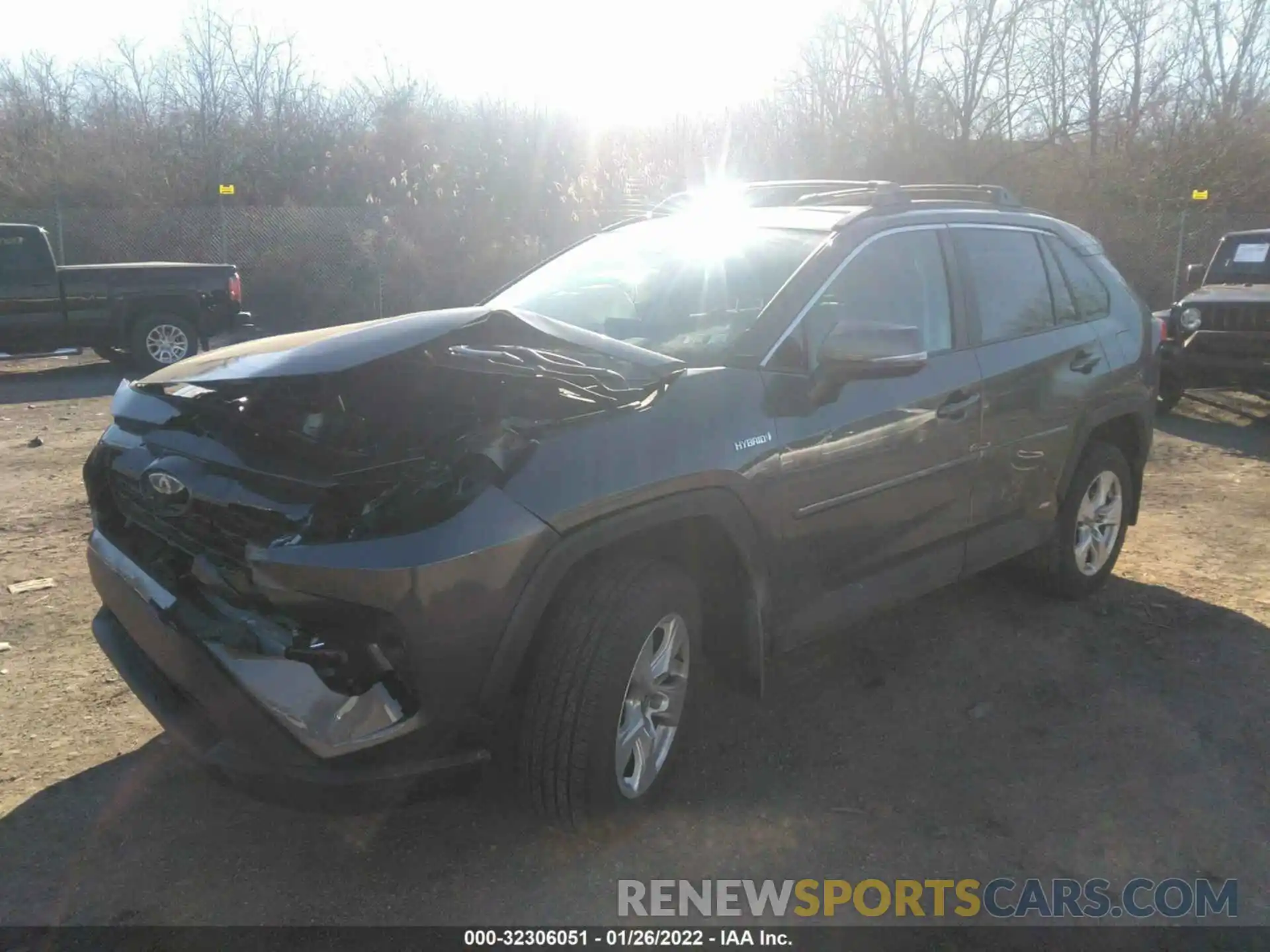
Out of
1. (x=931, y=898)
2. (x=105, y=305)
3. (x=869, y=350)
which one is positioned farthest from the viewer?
(x=105, y=305)

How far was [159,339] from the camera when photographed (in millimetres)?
12867

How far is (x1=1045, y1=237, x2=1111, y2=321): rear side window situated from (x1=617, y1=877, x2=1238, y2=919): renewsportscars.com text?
277cm

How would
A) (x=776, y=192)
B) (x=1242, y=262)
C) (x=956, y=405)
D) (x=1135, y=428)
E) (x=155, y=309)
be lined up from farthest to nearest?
1. (x=155, y=309)
2. (x=1242, y=262)
3. (x=1135, y=428)
4. (x=776, y=192)
5. (x=956, y=405)

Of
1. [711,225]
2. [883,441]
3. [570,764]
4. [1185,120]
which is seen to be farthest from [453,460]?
[1185,120]

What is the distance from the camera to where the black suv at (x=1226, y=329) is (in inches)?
385

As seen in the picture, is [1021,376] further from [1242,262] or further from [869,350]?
[1242,262]

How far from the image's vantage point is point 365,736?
246 centimetres

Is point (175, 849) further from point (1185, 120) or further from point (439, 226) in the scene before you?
point (1185, 120)

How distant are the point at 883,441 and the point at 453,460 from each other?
1.68 metres

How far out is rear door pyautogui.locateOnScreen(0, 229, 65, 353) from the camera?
12.3 meters

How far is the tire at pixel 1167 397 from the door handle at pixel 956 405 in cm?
745

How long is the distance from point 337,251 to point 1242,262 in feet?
48.5

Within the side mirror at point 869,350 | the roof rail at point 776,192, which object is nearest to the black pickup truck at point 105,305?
the roof rail at point 776,192

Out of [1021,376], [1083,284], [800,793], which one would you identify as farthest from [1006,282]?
[800,793]
